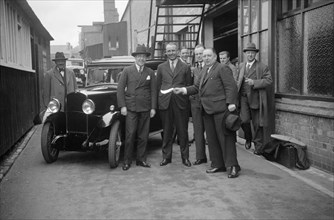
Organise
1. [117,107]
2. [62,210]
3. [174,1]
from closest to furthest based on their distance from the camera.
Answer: [62,210], [117,107], [174,1]

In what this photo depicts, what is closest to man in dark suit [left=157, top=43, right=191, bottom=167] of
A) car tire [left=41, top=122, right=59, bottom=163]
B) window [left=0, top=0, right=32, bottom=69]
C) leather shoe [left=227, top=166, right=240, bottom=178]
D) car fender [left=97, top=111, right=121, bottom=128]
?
car fender [left=97, top=111, right=121, bottom=128]

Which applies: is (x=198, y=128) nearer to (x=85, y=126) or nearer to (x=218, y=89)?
(x=218, y=89)

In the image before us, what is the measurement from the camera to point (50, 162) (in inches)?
250

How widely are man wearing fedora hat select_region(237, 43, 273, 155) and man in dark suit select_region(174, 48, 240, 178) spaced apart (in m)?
1.27

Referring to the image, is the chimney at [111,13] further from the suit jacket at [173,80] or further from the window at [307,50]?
the suit jacket at [173,80]

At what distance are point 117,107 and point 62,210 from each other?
249 cm

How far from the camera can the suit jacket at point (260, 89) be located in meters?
6.60

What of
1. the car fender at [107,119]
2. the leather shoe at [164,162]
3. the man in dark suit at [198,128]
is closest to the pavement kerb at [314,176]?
the man in dark suit at [198,128]

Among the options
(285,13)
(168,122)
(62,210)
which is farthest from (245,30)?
(62,210)

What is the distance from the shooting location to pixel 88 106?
5957mm

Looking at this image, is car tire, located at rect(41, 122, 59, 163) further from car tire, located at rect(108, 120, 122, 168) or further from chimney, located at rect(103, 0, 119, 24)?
chimney, located at rect(103, 0, 119, 24)

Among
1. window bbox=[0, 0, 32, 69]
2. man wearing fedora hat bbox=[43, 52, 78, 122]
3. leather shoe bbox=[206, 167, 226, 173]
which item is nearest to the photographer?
leather shoe bbox=[206, 167, 226, 173]

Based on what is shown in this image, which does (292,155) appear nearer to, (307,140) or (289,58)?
(307,140)

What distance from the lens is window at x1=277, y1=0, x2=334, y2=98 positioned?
5.75 metres
